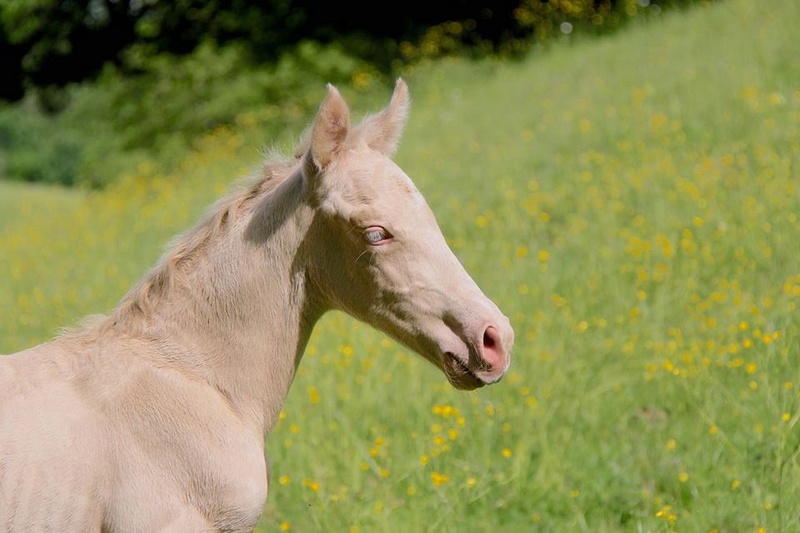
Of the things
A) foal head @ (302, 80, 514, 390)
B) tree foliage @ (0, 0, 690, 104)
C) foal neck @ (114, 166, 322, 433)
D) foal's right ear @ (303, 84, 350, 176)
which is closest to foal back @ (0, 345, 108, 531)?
foal neck @ (114, 166, 322, 433)

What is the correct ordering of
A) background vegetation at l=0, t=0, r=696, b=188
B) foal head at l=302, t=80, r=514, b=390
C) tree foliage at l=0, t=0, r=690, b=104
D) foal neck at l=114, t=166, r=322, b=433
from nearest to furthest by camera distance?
foal head at l=302, t=80, r=514, b=390
foal neck at l=114, t=166, r=322, b=433
background vegetation at l=0, t=0, r=696, b=188
tree foliage at l=0, t=0, r=690, b=104

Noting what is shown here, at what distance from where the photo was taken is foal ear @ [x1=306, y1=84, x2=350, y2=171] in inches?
97.0

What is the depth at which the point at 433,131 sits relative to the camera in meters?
10.7

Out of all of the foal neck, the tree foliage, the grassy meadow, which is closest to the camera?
the foal neck

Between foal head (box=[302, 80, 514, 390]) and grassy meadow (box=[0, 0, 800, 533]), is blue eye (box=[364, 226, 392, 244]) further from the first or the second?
grassy meadow (box=[0, 0, 800, 533])

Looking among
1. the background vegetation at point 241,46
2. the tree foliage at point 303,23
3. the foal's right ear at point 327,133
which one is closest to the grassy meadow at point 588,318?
the foal's right ear at point 327,133

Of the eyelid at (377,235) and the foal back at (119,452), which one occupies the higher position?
the eyelid at (377,235)

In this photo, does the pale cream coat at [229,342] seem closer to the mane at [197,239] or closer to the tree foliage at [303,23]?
the mane at [197,239]

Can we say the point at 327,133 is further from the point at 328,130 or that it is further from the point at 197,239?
the point at 197,239

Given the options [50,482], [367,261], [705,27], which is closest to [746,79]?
[705,27]

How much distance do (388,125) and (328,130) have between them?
11.7 inches

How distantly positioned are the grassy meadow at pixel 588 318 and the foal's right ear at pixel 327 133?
1838 mm

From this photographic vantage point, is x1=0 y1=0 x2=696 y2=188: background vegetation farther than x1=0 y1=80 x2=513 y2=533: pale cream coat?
Yes

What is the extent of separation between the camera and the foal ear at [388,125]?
2.69 metres
